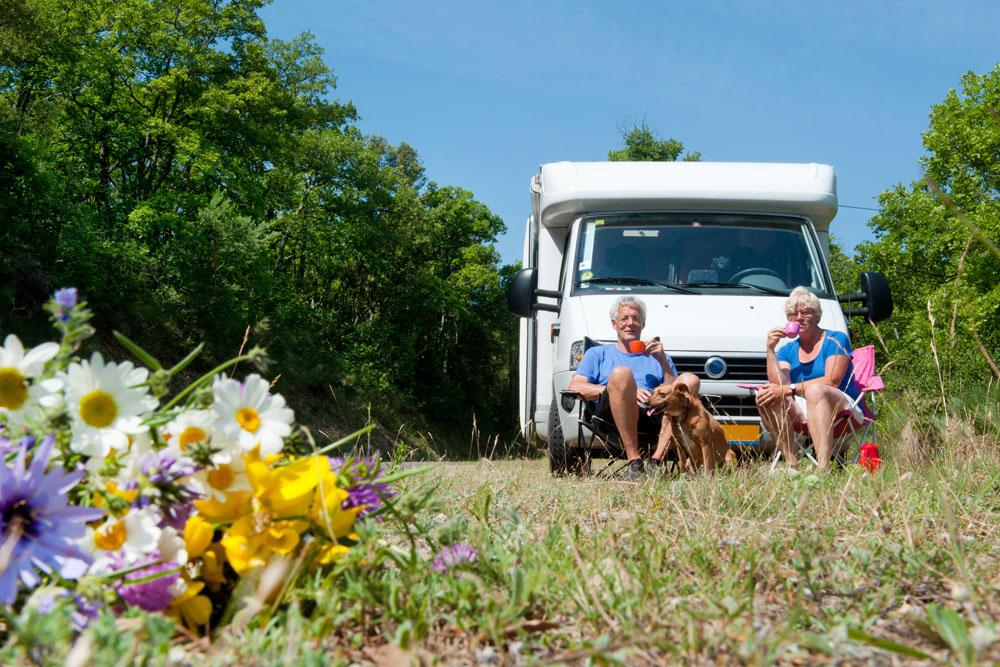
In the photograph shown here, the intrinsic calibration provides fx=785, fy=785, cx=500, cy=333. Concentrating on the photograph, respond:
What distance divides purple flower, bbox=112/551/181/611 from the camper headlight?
15.1ft

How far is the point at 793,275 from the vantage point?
20.7 ft

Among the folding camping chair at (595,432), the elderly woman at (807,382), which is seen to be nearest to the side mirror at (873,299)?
the elderly woman at (807,382)

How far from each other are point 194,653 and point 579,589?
0.81 meters

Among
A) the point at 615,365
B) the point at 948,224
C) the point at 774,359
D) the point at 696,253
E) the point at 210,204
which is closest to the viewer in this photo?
the point at 774,359

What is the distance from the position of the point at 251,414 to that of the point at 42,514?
1.25 ft

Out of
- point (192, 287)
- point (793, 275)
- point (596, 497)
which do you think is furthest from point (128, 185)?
point (596, 497)

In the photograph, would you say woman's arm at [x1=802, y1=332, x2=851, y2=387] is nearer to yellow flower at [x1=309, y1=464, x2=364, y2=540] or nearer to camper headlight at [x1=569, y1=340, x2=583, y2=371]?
camper headlight at [x1=569, y1=340, x2=583, y2=371]

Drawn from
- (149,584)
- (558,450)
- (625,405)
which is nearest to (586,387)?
(625,405)

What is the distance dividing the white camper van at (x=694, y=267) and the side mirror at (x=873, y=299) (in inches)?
0.4

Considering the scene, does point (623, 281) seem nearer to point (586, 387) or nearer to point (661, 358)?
point (661, 358)

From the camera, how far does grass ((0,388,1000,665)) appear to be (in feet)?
4.53

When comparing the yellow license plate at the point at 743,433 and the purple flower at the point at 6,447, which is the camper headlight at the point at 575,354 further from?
the purple flower at the point at 6,447

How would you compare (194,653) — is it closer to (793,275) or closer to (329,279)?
(793,275)

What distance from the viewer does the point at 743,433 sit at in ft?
18.7
